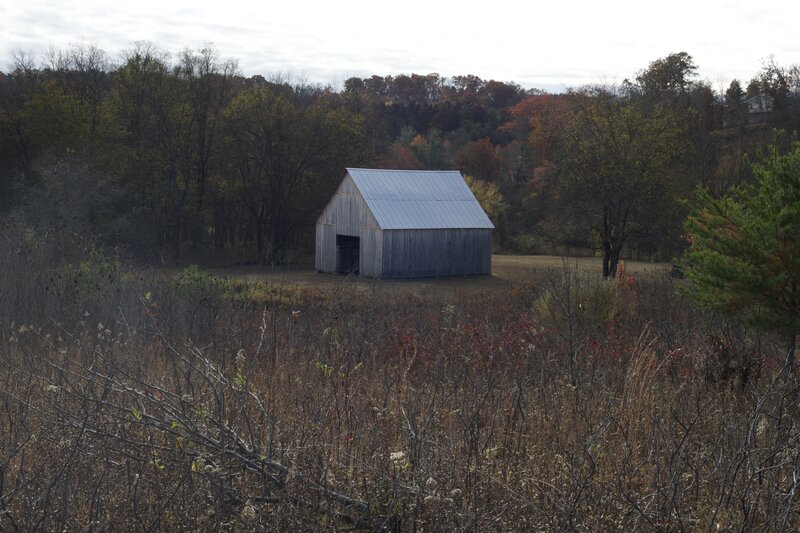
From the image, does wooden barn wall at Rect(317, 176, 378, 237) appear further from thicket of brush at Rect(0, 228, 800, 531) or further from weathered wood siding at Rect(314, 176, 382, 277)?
thicket of brush at Rect(0, 228, 800, 531)

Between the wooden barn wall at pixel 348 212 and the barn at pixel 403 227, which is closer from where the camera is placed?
the barn at pixel 403 227

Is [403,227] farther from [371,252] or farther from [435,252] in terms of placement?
[435,252]

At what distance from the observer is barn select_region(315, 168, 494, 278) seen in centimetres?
2992

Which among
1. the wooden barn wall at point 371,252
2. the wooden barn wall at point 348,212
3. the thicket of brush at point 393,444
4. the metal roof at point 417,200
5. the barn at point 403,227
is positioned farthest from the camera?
the wooden barn wall at point 348,212

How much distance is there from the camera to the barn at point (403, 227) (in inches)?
1178

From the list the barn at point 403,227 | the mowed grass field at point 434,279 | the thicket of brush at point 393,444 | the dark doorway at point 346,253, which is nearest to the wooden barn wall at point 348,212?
the barn at point 403,227

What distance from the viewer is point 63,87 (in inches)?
1583

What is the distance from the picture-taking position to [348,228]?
31.7m

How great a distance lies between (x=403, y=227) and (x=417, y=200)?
199 cm

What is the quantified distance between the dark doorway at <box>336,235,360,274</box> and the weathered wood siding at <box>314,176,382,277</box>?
0.18 meters

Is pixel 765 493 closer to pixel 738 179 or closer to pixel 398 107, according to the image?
pixel 738 179

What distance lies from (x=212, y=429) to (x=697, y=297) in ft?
21.1

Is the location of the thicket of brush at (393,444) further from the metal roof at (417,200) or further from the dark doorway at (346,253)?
the dark doorway at (346,253)

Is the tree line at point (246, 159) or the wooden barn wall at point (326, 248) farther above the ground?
the tree line at point (246, 159)
